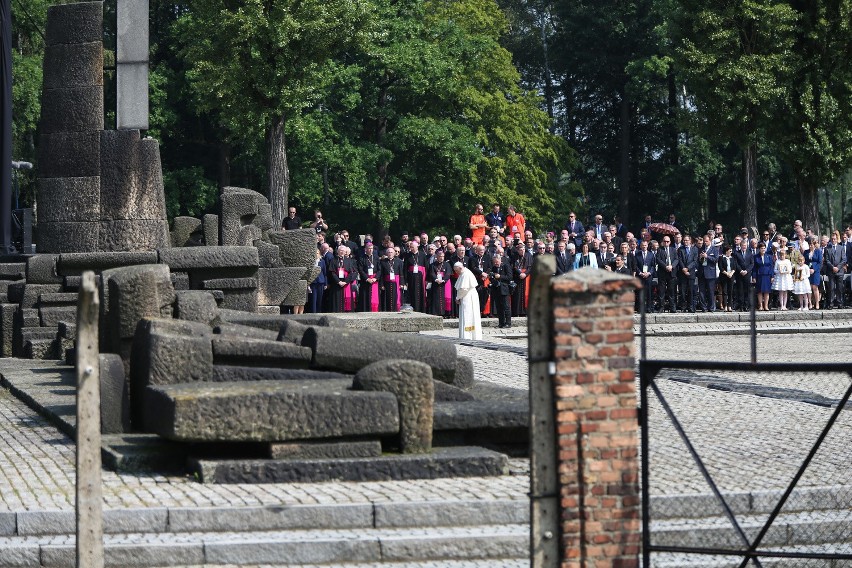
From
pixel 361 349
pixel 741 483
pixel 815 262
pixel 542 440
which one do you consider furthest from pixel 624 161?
pixel 542 440

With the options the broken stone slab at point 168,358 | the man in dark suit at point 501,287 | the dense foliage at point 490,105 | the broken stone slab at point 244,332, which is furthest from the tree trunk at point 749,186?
the broken stone slab at point 168,358

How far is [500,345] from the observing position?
22.8 meters

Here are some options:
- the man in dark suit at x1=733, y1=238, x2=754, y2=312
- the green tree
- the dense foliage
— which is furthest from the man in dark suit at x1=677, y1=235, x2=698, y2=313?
the green tree

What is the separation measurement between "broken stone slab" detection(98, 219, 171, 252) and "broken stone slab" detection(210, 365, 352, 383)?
7764 millimetres

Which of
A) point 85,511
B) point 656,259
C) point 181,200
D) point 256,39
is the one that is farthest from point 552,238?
point 85,511

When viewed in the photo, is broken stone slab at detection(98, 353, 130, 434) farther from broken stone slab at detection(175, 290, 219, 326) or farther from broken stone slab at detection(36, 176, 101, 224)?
broken stone slab at detection(36, 176, 101, 224)

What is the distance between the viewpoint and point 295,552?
838cm

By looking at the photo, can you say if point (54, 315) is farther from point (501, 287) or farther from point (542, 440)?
point (542, 440)

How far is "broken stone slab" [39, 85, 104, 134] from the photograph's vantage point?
19.3 metres

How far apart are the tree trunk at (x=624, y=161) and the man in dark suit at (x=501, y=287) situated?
90.6ft

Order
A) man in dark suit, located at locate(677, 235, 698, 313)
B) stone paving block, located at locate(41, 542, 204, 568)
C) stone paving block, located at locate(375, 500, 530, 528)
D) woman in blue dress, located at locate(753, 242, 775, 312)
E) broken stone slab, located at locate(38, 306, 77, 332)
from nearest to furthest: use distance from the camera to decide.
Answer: stone paving block, located at locate(41, 542, 204, 568), stone paving block, located at locate(375, 500, 530, 528), broken stone slab, located at locate(38, 306, 77, 332), man in dark suit, located at locate(677, 235, 698, 313), woman in blue dress, located at locate(753, 242, 775, 312)

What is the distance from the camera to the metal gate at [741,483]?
724 cm

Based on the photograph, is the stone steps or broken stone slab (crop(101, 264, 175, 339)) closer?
the stone steps

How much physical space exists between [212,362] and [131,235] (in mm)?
7753
